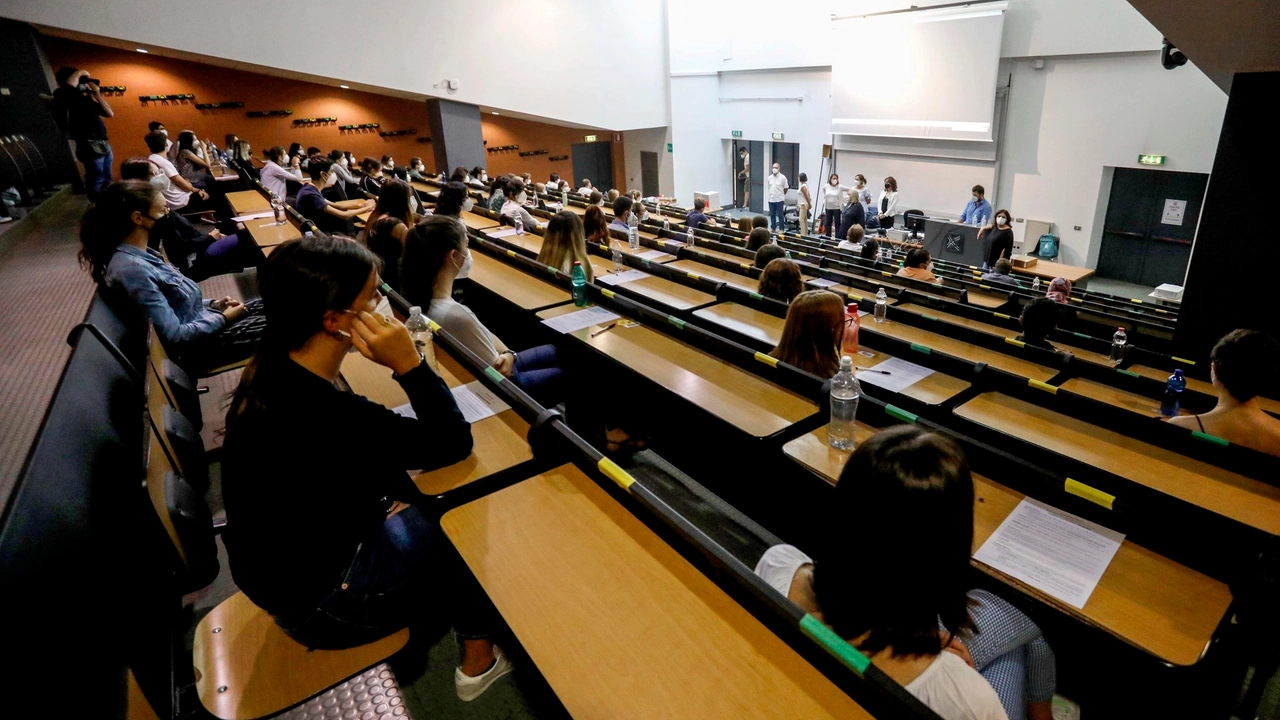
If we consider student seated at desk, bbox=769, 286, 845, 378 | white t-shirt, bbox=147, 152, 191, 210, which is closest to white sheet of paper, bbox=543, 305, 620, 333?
student seated at desk, bbox=769, 286, 845, 378

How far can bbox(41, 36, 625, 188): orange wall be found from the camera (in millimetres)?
11672

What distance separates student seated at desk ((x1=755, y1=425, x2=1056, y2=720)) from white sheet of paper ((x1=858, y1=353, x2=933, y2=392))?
1690mm

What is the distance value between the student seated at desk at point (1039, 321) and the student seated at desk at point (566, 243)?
A: 2765mm

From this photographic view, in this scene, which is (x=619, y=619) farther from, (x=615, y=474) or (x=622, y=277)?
(x=622, y=277)

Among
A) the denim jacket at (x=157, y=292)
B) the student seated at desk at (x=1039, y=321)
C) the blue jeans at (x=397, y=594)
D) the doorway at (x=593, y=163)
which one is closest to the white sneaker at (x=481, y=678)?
the blue jeans at (x=397, y=594)

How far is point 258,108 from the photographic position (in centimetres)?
1317

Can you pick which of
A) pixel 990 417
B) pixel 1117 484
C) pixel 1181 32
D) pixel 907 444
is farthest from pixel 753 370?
pixel 1181 32

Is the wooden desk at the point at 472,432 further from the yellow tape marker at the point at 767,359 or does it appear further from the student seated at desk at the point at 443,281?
the yellow tape marker at the point at 767,359

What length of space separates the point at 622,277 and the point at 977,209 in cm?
786

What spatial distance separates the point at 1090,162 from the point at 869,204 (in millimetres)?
3525

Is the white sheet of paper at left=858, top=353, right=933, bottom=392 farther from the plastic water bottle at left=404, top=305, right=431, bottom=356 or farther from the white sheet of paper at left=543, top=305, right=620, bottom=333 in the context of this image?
the plastic water bottle at left=404, top=305, right=431, bottom=356

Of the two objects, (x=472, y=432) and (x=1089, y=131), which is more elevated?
(x=1089, y=131)


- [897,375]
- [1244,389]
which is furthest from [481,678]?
[1244,389]

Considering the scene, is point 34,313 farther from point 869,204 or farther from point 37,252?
point 869,204
